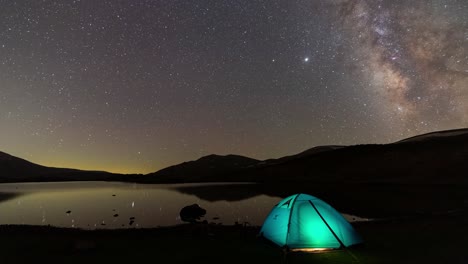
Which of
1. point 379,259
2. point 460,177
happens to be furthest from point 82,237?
point 460,177

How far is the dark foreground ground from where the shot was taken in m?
14.9

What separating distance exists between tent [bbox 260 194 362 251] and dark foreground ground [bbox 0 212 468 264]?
542 millimetres

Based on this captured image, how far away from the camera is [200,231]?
75.3 feet

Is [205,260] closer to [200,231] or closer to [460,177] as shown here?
[200,231]

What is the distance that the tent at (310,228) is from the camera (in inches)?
630

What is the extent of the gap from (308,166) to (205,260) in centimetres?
16994

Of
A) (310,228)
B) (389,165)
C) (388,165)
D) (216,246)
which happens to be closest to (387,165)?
(388,165)

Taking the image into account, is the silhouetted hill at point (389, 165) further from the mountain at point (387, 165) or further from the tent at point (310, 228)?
the tent at point (310, 228)

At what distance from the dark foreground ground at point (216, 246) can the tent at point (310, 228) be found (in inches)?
21.3

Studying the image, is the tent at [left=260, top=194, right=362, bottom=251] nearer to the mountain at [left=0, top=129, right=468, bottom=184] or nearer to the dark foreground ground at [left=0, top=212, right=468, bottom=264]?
the dark foreground ground at [left=0, top=212, right=468, bottom=264]

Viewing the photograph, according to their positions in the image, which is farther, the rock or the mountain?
the mountain

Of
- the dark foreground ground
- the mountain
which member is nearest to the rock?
the dark foreground ground

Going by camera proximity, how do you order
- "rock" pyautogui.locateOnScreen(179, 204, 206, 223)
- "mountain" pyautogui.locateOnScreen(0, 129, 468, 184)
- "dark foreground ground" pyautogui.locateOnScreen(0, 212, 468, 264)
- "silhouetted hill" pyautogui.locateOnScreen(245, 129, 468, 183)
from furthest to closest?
"silhouetted hill" pyautogui.locateOnScreen(245, 129, 468, 183) < "mountain" pyautogui.locateOnScreen(0, 129, 468, 184) < "rock" pyautogui.locateOnScreen(179, 204, 206, 223) < "dark foreground ground" pyautogui.locateOnScreen(0, 212, 468, 264)

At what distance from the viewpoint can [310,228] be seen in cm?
1628
